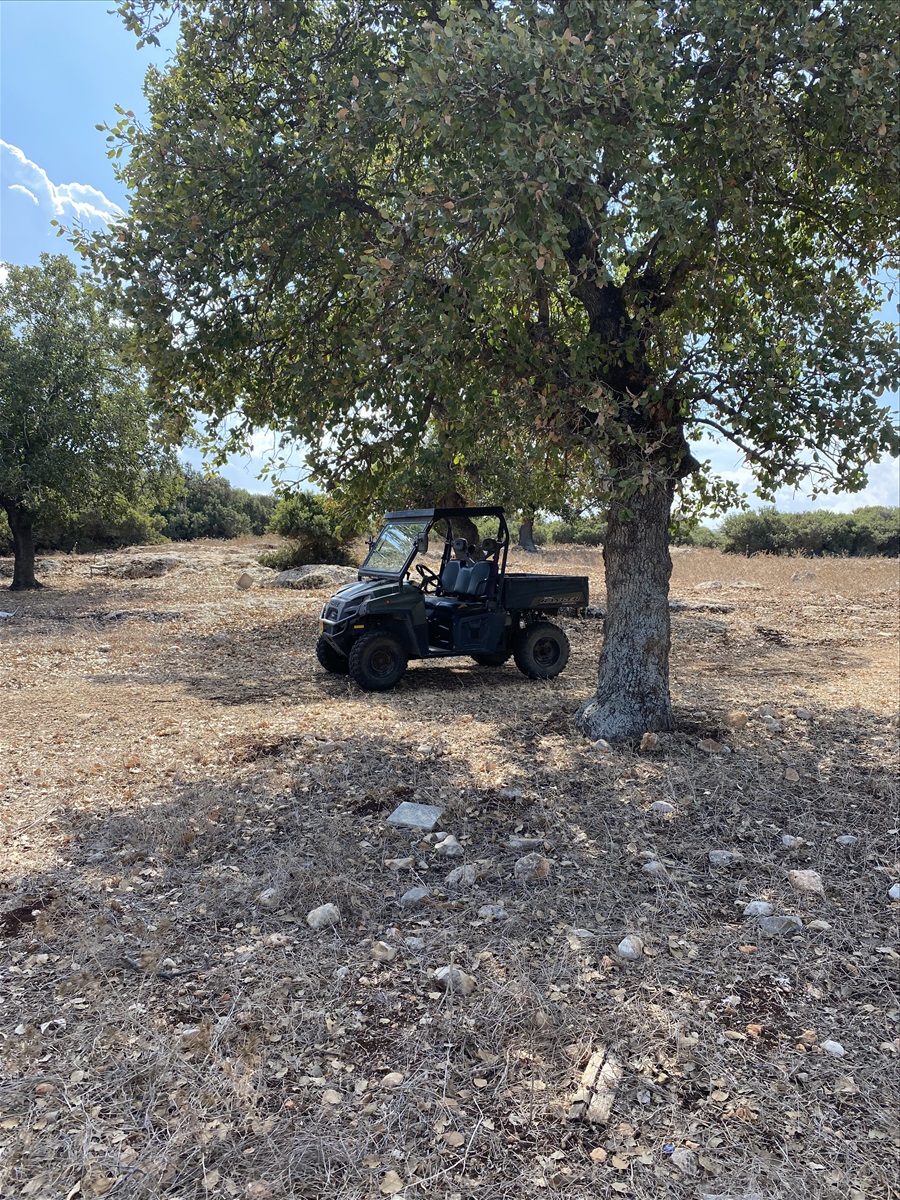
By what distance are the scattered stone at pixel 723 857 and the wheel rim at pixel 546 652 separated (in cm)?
572

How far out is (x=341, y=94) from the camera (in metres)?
6.84

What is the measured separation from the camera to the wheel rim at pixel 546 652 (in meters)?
10.7

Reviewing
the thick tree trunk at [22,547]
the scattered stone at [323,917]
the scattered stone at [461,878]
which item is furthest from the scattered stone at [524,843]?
the thick tree trunk at [22,547]

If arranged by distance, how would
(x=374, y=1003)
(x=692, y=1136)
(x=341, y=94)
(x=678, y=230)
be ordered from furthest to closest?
(x=341, y=94)
(x=678, y=230)
(x=374, y=1003)
(x=692, y=1136)

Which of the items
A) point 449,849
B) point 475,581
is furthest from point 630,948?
point 475,581

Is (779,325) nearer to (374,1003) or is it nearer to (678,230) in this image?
(678,230)

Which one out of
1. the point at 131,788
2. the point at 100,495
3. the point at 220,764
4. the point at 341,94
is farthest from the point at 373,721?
the point at 100,495

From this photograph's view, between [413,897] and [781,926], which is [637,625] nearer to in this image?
[781,926]

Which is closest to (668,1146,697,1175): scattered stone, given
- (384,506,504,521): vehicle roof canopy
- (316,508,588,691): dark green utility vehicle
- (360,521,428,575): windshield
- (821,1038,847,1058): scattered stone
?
(821,1038,847,1058): scattered stone

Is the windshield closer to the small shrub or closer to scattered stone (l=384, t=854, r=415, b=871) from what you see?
scattered stone (l=384, t=854, r=415, b=871)

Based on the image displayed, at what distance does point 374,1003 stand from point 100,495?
20292 mm

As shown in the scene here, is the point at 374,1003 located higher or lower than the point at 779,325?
lower

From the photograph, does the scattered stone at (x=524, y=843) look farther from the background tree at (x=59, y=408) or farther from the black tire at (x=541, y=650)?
the background tree at (x=59, y=408)

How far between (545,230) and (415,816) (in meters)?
3.71
